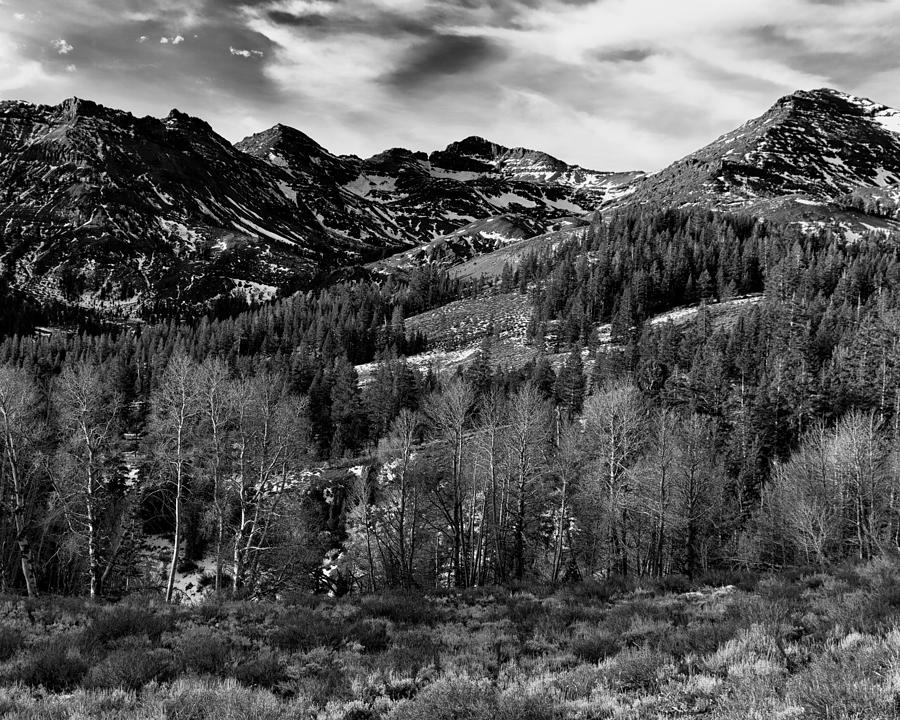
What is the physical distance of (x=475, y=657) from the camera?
388 inches

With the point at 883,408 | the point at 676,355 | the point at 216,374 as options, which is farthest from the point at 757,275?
the point at 216,374

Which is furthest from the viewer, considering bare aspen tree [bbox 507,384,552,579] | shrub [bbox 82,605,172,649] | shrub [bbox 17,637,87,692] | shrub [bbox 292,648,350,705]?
bare aspen tree [bbox 507,384,552,579]

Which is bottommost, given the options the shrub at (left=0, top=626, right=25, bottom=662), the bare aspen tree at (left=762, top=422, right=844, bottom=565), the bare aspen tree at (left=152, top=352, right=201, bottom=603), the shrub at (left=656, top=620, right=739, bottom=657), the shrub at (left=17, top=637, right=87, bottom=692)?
the bare aspen tree at (left=762, top=422, right=844, bottom=565)

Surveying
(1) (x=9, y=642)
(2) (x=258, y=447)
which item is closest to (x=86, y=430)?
(2) (x=258, y=447)

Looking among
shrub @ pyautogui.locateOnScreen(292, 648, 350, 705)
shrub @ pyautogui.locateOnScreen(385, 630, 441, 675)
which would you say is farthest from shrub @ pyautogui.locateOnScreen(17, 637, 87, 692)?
shrub @ pyautogui.locateOnScreen(385, 630, 441, 675)

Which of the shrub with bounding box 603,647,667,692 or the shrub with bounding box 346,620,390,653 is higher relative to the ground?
the shrub with bounding box 603,647,667,692

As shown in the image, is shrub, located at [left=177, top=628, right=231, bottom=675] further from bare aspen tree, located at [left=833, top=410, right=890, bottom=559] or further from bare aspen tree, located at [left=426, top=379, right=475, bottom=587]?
bare aspen tree, located at [left=833, top=410, right=890, bottom=559]

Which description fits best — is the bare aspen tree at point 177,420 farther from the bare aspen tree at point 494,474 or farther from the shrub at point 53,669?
the bare aspen tree at point 494,474

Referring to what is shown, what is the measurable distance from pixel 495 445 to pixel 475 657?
21.5 m

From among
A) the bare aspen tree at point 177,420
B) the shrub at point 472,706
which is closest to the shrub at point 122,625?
the shrub at point 472,706

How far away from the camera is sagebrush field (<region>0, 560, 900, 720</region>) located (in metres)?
6.62

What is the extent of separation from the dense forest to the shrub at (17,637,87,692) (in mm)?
10744

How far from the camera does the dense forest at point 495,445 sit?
25.2m

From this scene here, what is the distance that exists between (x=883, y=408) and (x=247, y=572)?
246 feet
